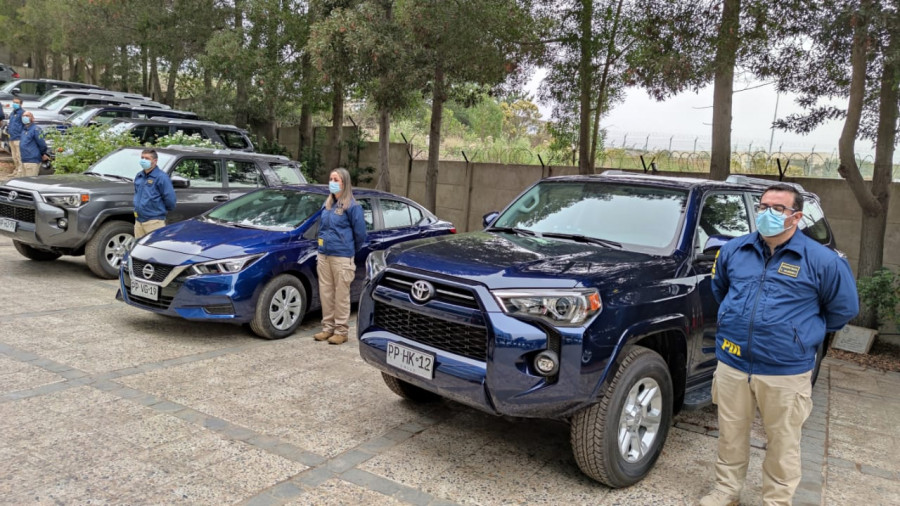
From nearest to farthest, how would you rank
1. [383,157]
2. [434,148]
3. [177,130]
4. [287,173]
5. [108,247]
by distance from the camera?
[108,247], [287,173], [177,130], [434,148], [383,157]

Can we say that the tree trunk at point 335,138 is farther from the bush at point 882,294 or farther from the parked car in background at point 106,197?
the bush at point 882,294

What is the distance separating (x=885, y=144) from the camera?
9070 millimetres

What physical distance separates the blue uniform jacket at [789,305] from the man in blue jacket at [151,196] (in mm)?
6778

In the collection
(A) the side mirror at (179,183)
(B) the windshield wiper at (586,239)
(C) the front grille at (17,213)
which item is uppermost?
(A) the side mirror at (179,183)

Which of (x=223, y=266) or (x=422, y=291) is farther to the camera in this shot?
(x=223, y=266)

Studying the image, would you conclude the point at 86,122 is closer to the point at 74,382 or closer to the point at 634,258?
Answer: the point at 74,382

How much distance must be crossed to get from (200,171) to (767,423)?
8.09 meters

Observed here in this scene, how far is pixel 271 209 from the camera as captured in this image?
25.3ft

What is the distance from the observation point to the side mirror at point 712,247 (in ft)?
14.5

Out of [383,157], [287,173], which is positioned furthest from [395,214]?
[383,157]

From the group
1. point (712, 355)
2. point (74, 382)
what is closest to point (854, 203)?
point (712, 355)

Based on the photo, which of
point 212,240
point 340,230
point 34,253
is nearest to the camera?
point 340,230

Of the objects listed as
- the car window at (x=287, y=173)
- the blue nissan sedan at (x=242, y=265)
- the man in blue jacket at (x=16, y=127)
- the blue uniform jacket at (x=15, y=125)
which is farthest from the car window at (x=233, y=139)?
the blue nissan sedan at (x=242, y=265)

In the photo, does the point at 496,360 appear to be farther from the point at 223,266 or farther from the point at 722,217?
the point at 223,266
